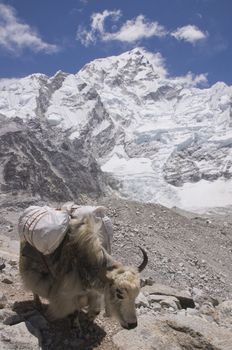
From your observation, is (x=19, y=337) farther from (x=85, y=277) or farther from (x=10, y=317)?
(x=85, y=277)

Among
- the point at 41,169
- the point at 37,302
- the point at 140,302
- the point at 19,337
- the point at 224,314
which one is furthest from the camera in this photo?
the point at 41,169

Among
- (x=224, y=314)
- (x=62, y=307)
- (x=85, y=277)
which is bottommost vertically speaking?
(x=224, y=314)

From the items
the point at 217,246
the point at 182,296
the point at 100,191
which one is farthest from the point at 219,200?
the point at 182,296

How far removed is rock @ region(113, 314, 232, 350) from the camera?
229 inches

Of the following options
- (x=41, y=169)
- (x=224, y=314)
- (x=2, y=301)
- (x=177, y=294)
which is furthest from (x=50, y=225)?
(x=41, y=169)

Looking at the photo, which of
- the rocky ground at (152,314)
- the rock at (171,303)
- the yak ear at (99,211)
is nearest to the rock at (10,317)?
the rocky ground at (152,314)

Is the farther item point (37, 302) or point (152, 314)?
point (152, 314)

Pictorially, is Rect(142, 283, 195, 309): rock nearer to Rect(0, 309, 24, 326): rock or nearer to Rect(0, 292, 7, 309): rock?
Rect(0, 292, 7, 309): rock

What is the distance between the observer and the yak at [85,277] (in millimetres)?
5301

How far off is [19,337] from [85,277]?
2.87 feet

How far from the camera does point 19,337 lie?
5.16 m

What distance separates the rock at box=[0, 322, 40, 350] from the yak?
494 millimetres

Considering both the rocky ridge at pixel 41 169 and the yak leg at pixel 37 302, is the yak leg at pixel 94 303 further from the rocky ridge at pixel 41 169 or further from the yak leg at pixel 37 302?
the rocky ridge at pixel 41 169

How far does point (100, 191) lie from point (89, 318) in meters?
129
